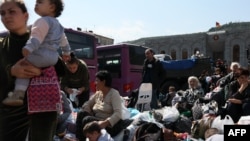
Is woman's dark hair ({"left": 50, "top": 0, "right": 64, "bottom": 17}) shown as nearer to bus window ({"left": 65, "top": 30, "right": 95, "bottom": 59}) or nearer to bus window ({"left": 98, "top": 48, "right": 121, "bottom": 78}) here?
bus window ({"left": 65, "top": 30, "right": 95, "bottom": 59})

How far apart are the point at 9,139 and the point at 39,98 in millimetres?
250

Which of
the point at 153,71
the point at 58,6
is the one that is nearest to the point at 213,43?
the point at 153,71

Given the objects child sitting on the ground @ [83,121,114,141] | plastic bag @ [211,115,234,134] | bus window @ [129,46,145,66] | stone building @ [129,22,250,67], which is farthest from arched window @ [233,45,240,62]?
child sitting on the ground @ [83,121,114,141]

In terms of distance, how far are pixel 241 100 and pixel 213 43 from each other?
28.8 meters

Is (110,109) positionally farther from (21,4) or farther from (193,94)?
(193,94)

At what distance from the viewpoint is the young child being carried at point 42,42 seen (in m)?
1.85

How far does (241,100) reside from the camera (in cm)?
646

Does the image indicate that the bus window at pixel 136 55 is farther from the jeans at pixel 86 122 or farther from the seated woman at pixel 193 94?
the jeans at pixel 86 122

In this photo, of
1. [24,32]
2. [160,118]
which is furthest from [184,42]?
[24,32]

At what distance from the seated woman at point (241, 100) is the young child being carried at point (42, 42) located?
4826mm

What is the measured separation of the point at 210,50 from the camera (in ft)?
113

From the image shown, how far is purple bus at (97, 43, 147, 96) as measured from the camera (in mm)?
14211

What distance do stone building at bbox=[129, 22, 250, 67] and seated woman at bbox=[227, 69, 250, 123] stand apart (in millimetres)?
24887

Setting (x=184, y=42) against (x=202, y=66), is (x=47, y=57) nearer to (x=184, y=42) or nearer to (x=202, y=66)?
(x=202, y=66)
